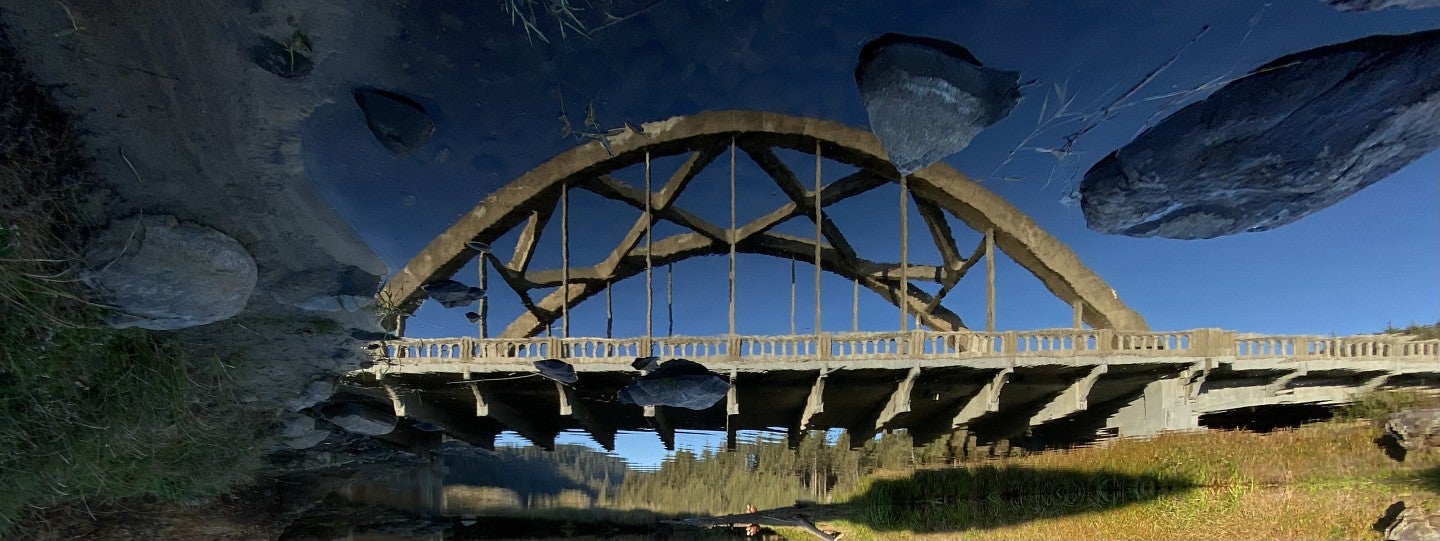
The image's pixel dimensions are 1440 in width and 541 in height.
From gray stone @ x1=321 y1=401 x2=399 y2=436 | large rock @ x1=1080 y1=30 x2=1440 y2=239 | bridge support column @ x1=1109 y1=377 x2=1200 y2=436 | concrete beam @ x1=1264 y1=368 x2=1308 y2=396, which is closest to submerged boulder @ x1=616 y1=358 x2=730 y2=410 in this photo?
gray stone @ x1=321 y1=401 x2=399 y2=436

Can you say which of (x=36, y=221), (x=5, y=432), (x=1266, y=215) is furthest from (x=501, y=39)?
(x=1266, y=215)

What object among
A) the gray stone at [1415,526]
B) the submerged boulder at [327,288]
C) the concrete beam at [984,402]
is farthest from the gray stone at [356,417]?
the gray stone at [1415,526]

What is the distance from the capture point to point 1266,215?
191 centimetres

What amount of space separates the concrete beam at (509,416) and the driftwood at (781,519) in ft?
11.0

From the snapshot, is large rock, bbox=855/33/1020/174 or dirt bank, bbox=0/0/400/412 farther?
large rock, bbox=855/33/1020/174

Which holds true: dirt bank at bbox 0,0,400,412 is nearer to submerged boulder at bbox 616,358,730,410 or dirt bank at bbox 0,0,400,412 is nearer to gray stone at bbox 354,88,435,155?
gray stone at bbox 354,88,435,155

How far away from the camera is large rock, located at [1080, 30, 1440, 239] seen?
145cm

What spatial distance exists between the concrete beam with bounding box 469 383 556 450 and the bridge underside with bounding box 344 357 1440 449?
4 cm

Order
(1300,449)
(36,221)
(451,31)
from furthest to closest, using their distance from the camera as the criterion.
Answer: (1300,449), (451,31), (36,221)

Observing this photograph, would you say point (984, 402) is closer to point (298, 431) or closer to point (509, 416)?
point (509, 416)

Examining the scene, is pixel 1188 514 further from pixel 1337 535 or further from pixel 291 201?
pixel 291 201

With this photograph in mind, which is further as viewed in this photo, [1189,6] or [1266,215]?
[1266,215]

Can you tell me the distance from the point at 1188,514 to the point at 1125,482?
69cm

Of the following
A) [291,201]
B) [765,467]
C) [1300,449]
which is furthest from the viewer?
[765,467]
